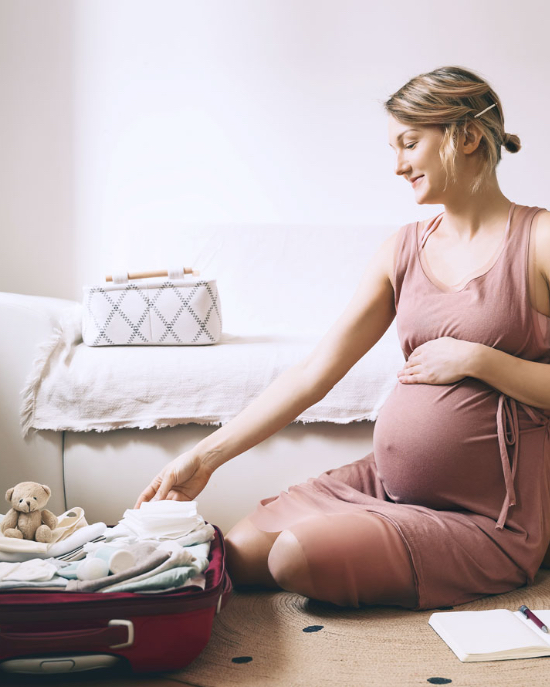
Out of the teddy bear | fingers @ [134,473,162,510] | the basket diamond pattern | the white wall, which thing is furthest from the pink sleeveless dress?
the white wall

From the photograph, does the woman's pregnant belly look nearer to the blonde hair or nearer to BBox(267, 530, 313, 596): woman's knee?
BBox(267, 530, 313, 596): woman's knee

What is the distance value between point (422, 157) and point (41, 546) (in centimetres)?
91

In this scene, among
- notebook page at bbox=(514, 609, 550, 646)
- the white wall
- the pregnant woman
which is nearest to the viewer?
notebook page at bbox=(514, 609, 550, 646)

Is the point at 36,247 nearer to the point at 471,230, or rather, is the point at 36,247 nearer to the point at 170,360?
the point at 170,360

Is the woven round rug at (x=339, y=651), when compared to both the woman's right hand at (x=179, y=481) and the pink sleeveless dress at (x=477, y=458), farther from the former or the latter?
→ the woman's right hand at (x=179, y=481)

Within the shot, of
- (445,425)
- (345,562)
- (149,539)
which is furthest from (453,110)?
(149,539)

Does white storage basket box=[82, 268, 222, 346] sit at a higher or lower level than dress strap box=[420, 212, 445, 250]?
lower

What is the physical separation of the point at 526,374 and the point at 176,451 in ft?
2.47

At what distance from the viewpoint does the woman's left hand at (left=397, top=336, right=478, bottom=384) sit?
1.13m

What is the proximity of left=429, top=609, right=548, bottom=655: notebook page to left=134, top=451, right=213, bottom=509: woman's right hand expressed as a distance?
0.47 meters

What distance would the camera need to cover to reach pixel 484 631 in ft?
3.29

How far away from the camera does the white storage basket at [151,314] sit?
1643 mm

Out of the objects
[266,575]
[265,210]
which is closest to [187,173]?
[265,210]

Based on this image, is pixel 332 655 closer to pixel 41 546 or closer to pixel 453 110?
pixel 41 546
